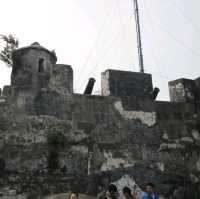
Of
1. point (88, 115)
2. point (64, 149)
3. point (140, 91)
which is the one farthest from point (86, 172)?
point (140, 91)

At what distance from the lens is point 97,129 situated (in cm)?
1017

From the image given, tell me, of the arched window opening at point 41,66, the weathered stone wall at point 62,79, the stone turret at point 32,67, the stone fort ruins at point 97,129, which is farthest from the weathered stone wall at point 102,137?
the arched window opening at point 41,66

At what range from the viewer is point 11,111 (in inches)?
378

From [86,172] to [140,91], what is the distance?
3206mm

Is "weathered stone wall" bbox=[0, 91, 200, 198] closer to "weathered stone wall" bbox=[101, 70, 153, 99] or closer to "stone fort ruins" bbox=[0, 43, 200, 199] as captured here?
"stone fort ruins" bbox=[0, 43, 200, 199]

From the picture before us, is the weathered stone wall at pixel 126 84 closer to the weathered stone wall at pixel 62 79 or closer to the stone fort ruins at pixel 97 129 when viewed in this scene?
the stone fort ruins at pixel 97 129

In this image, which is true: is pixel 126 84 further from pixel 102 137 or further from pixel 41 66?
pixel 41 66

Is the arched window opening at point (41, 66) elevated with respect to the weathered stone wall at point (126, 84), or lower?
elevated

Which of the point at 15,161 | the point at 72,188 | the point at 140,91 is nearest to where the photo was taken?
the point at 72,188

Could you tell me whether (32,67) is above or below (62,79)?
above

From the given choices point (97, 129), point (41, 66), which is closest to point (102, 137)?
point (97, 129)

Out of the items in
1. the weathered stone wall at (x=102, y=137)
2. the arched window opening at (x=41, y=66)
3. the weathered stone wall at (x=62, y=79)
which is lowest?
the weathered stone wall at (x=102, y=137)

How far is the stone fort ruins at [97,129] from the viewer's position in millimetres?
9008

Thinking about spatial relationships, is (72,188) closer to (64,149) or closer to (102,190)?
(102,190)
